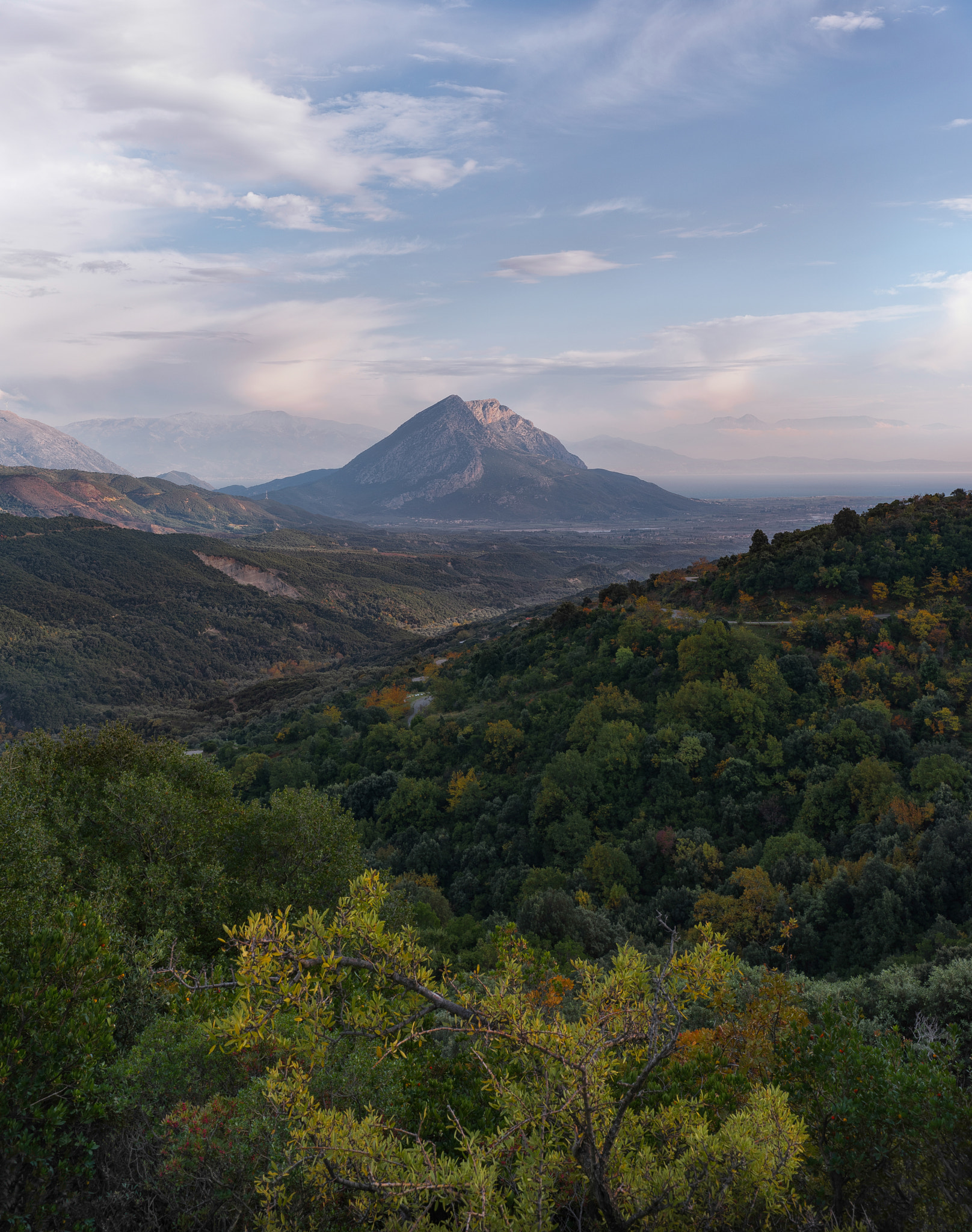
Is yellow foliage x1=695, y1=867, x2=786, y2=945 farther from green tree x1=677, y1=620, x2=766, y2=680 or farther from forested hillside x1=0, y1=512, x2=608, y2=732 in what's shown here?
forested hillside x1=0, y1=512, x2=608, y2=732

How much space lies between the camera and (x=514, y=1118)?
638cm

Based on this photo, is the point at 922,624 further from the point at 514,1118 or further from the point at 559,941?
the point at 514,1118

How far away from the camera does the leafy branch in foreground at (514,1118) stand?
577cm

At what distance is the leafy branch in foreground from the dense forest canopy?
0.19 ft

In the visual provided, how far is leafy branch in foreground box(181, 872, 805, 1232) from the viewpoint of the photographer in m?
5.77

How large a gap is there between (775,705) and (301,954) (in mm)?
31640

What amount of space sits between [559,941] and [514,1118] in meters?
16.2

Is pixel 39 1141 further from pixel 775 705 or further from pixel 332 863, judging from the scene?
pixel 775 705

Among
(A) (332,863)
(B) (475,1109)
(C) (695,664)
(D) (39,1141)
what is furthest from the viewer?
(C) (695,664)

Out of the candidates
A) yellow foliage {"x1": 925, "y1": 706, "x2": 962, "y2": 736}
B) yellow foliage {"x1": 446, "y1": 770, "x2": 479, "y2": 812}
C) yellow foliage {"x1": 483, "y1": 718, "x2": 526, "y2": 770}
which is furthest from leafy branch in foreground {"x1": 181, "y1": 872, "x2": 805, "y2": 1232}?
yellow foliage {"x1": 483, "y1": 718, "x2": 526, "y2": 770}

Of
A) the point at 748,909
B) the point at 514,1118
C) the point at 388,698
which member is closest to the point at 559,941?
the point at 748,909

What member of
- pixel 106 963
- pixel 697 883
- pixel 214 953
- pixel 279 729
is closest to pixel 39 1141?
pixel 106 963

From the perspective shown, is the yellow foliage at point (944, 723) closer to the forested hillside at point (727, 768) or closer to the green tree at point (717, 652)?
the forested hillside at point (727, 768)

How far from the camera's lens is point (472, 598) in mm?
194250
